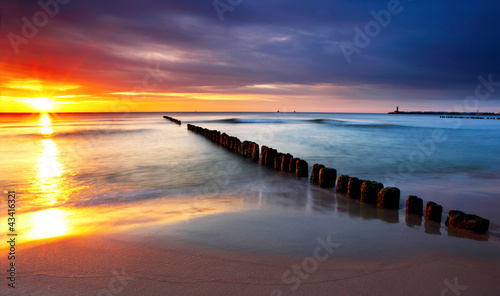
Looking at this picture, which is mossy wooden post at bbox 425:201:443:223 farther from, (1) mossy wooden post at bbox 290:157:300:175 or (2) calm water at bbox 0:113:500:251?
(1) mossy wooden post at bbox 290:157:300:175

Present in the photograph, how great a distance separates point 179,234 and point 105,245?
881 millimetres

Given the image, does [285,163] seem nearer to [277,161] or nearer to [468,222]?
[277,161]

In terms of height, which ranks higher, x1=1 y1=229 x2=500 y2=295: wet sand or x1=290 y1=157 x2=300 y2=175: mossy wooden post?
x1=290 y1=157 x2=300 y2=175: mossy wooden post

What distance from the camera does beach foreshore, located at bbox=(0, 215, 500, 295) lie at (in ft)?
8.58

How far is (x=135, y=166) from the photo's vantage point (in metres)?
9.58

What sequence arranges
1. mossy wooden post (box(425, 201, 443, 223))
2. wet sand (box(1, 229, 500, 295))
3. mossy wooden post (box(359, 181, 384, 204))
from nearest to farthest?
1. wet sand (box(1, 229, 500, 295))
2. mossy wooden post (box(425, 201, 443, 223))
3. mossy wooden post (box(359, 181, 384, 204))

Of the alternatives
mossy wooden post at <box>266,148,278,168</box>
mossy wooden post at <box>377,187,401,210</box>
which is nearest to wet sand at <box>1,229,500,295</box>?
mossy wooden post at <box>377,187,401,210</box>

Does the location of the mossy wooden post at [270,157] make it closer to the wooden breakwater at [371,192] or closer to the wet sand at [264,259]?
the wooden breakwater at [371,192]

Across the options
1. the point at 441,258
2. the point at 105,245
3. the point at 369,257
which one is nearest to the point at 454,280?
the point at 441,258

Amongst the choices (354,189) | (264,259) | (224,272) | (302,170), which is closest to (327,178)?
(354,189)

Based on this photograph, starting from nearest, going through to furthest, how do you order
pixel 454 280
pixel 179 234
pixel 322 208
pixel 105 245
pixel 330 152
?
pixel 454 280 → pixel 105 245 → pixel 179 234 → pixel 322 208 → pixel 330 152

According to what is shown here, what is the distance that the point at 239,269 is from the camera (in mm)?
2928

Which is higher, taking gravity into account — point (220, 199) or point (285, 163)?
point (285, 163)

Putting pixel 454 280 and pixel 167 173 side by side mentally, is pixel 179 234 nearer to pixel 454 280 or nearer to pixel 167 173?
pixel 454 280
